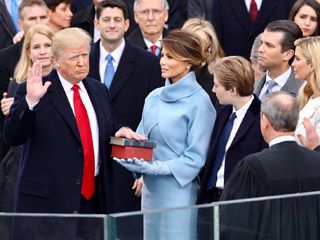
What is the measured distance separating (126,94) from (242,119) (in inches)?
76.6

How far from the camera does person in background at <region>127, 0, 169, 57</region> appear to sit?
12875mm

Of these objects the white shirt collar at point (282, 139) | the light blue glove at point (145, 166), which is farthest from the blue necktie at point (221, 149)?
the white shirt collar at point (282, 139)

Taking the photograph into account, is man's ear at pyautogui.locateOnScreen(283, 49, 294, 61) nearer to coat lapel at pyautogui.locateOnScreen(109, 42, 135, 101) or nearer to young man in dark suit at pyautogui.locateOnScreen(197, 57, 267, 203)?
young man in dark suit at pyautogui.locateOnScreen(197, 57, 267, 203)

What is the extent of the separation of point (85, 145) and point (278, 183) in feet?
5.45

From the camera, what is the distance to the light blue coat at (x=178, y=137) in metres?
9.65

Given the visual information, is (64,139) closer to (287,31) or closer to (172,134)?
(172,134)

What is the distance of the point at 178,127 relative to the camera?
31.7 ft

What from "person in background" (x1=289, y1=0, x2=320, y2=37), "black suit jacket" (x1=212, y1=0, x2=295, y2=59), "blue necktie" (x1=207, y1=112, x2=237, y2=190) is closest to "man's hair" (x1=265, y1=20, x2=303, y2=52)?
"person in background" (x1=289, y1=0, x2=320, y2=37)

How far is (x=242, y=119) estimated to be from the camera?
9.70 metres

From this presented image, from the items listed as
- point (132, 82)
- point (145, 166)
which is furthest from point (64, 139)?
point (132, 82)

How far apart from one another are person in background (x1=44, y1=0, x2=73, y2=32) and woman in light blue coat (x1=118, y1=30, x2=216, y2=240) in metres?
4.05

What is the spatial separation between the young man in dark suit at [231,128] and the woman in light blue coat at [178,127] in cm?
9

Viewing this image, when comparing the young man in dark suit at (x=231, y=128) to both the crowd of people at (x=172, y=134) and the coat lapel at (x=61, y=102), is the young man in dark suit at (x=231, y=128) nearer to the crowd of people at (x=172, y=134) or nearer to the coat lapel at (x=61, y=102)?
the crowd of people at (x=172, y=134)

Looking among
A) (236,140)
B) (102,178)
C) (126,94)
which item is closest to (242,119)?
(236,140)
